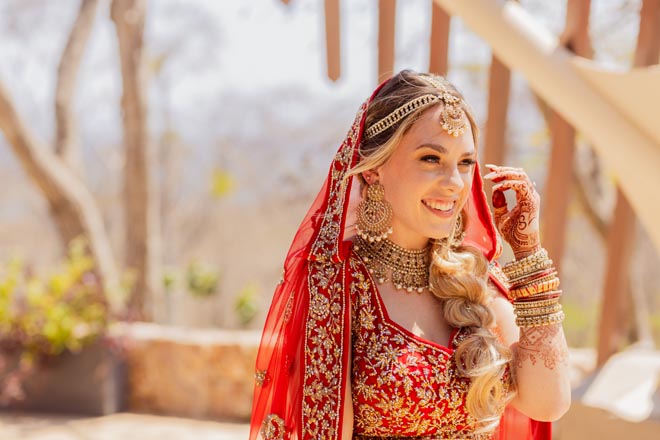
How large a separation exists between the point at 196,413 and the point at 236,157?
15.0m

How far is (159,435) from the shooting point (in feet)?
19.0

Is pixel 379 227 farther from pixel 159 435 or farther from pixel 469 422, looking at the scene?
pixel 159 435

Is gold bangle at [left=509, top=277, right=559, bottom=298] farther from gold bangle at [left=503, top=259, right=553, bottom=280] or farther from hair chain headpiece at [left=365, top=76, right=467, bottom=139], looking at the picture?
hair chain headpiece at [left=365, top=76, right=467, bottom=139]

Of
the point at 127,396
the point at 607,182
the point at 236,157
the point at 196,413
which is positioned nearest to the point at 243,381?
the point at 196,413

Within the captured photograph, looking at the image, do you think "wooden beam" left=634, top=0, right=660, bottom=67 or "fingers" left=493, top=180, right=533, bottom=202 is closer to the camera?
"fingers" left=493, top=180, right=533, bottom=202

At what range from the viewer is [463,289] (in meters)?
1.76

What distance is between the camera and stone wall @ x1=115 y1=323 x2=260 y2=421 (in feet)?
20.1

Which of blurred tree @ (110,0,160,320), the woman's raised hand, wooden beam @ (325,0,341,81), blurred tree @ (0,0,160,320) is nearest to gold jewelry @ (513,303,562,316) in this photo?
the woman's raised hand

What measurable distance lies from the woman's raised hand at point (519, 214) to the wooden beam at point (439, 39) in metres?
1.95

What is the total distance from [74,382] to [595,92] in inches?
169

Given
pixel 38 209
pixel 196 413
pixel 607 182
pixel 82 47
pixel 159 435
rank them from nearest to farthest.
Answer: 1. pixel 159 435
2. pixel 196 413
3. pixel 82 47
4. pixel 607 182
5. pixel 38 209

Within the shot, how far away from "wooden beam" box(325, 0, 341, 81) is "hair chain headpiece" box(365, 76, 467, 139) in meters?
2.24

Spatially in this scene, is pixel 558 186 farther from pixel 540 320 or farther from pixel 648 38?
pixel 540 320

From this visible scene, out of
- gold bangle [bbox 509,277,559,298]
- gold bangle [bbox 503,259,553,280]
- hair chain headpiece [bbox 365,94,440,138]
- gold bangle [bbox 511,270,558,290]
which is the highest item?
hair chain headpiece [bbox 365,94,440,138]
